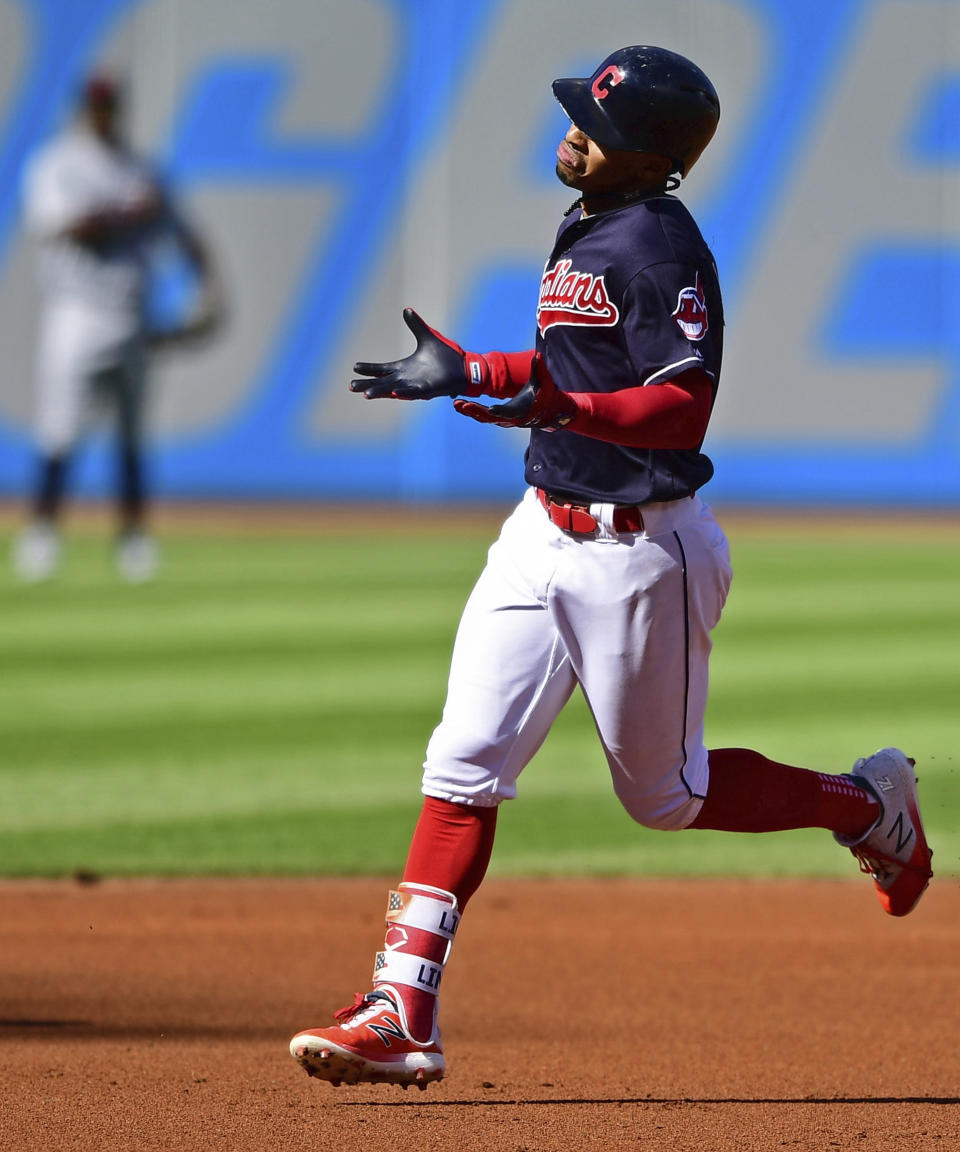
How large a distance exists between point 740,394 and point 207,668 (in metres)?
11.7

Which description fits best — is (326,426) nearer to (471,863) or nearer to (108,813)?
(108,813)

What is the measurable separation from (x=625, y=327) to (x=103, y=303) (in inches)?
444

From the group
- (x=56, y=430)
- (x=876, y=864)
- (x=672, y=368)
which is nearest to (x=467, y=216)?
(x=56, y=430)

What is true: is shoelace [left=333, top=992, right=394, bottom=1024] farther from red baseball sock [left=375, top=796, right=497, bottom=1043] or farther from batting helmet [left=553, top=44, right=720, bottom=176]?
batting helmet [left=553, top=44, right=720, bottom=176]

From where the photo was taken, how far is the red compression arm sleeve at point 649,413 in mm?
3275

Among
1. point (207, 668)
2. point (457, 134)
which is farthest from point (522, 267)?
point (207, 668)

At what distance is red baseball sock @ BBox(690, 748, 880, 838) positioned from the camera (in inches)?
150

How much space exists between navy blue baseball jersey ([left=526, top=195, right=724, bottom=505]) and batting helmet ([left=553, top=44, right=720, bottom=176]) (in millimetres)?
119

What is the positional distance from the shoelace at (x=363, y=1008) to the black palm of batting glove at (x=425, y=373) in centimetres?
109

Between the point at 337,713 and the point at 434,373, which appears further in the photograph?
the point at 337,713

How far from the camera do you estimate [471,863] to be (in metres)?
3.59

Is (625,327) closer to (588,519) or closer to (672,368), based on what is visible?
(672,368)

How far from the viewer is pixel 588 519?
3.51 m

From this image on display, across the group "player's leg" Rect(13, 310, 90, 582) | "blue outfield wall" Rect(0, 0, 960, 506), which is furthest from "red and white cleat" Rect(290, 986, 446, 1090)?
"blue outfield wall" Rect(0, 0, 960, 506)
